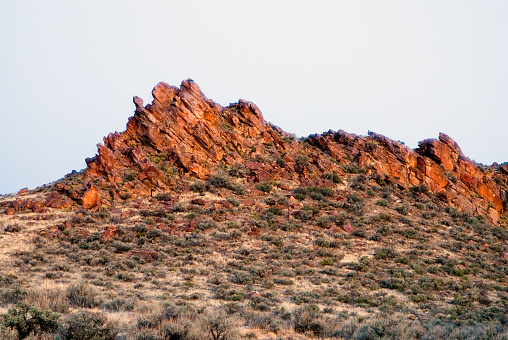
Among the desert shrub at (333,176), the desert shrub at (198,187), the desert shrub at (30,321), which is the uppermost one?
the desert shrub at (333,176)

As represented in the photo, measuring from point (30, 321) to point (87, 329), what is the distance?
147cm

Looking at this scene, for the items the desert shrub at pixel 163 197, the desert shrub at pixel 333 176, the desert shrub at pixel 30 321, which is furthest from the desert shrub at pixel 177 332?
the desert shrub at pixel 333 176

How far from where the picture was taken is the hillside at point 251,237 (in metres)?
13.6

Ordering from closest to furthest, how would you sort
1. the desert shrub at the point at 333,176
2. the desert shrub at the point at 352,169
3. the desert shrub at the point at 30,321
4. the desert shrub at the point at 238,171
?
1. the desert shrub at the point at 30,321
2. the desert shrub at the point at 238,171
3. the desert shrub at the point at 333,176
4. the desert shrub at the point at 352,169

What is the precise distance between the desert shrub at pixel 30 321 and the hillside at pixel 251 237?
53 mm

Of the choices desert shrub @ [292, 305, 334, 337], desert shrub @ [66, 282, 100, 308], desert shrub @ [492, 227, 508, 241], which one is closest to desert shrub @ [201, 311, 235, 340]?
desert shrub @ [292, 305, 334, 337]

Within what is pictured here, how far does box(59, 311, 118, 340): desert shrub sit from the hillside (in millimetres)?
44

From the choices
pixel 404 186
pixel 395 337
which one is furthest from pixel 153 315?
pixel 404 186

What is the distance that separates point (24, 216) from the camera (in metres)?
27.6

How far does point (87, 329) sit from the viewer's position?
9.70 meters

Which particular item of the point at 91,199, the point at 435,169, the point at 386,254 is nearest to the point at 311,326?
the point at 386,254

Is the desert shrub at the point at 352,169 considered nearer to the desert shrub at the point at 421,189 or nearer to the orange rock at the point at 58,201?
the desert shrub at the point at 421,189

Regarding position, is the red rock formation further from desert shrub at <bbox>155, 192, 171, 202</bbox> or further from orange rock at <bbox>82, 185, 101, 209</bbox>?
orange rock at <bbox>82, 185, 101, 209</bbox>

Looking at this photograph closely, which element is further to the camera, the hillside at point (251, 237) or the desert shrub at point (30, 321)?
the hillside at point (251, 237)
